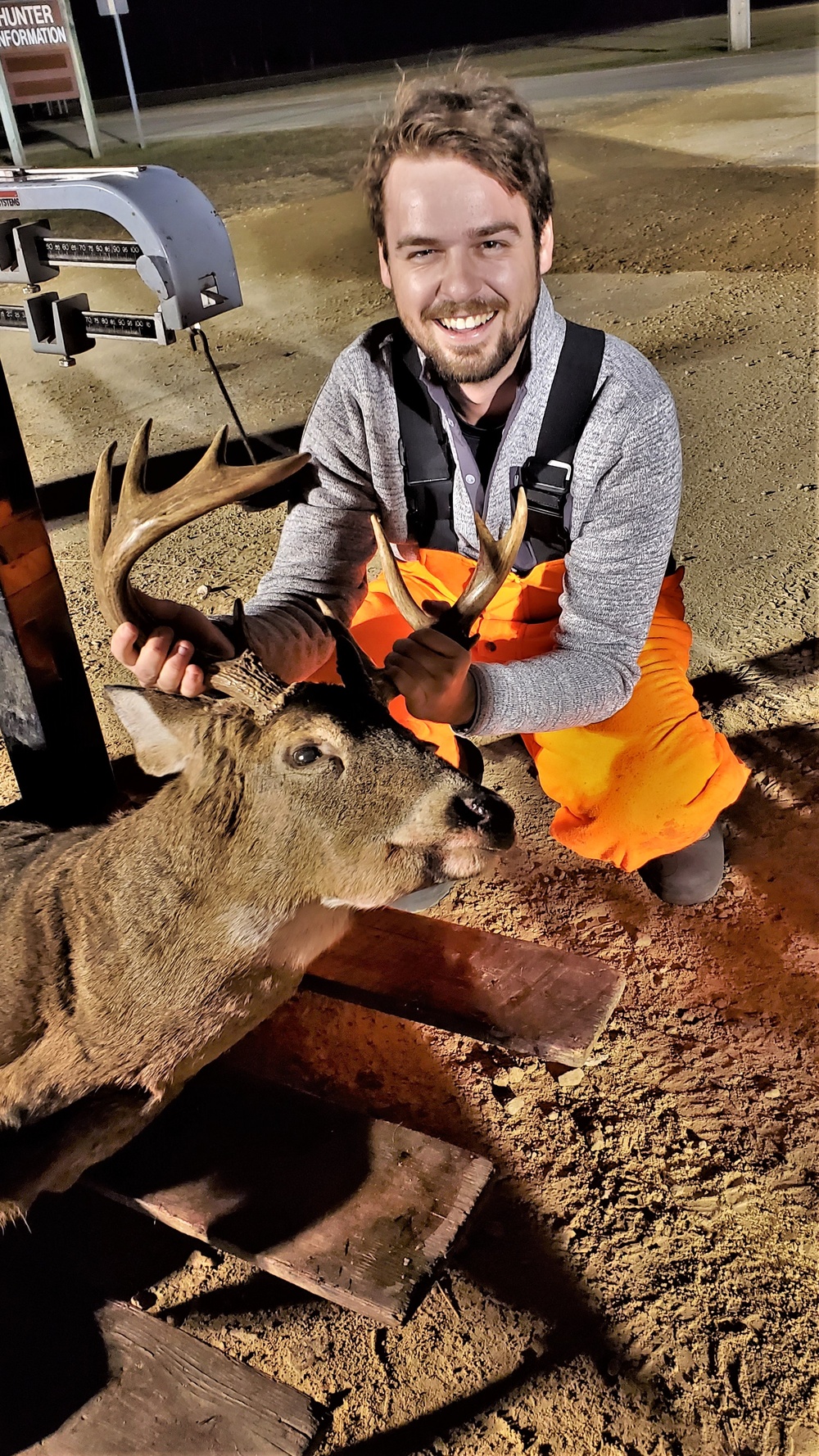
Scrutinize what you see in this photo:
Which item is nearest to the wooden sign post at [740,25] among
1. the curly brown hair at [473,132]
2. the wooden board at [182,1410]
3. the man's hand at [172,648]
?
the curly brown hair at [473,132]

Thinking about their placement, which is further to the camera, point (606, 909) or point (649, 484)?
point (606, 909)

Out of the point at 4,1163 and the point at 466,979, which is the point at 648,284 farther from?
the point at 4,1163

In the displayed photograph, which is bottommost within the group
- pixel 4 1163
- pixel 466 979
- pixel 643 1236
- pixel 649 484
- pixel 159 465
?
pixel 643 1236

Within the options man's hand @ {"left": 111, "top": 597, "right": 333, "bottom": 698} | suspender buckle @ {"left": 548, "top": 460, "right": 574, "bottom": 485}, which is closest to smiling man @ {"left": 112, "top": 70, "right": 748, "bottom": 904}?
suspender buckle @ {"left": 548, "top": 460, "right": 574, "bottom": 485}

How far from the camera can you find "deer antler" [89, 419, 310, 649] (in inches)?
A: 81.5

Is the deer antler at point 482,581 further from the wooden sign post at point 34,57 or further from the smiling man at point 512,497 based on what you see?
the wooden sign post at point 34,57

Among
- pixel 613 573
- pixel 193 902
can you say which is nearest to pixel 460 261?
pixel 613 573

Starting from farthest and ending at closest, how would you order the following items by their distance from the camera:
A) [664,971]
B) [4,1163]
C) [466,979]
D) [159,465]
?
1. [159,465]
2. [664,971]
3. [466,979]
4. [4,1163]

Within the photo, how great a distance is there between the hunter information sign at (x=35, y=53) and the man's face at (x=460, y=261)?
2120 millimetres

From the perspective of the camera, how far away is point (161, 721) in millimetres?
2221

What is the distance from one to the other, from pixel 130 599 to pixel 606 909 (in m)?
1.82

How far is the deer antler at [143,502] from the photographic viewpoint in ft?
6.79

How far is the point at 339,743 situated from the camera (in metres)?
2.16

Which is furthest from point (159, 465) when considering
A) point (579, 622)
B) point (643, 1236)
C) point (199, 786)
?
point (643, 1236)
